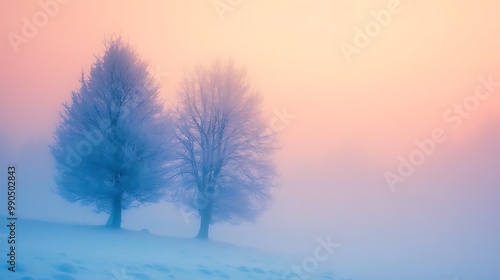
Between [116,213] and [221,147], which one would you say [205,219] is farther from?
[116,213]

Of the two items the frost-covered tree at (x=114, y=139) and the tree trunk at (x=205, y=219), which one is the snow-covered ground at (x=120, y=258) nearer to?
the tree trunk at (x=205, y=219)

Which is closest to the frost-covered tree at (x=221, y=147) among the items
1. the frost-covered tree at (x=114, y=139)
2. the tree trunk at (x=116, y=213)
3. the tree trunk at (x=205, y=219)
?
the tree trunk at (x=205, y=219)

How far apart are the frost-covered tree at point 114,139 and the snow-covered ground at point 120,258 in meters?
1.82

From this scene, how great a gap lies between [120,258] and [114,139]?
25.9 feet

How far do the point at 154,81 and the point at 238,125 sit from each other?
202 inches

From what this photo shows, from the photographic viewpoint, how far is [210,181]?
21.3 meters

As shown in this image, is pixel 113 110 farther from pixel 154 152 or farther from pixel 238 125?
pixel 238 125

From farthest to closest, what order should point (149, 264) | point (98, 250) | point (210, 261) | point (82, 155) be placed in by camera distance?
1. point (82, 155)
2. point (210, 261)
3. point (98, 250)
4. point (149, 264)

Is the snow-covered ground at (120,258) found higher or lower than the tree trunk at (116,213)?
lower

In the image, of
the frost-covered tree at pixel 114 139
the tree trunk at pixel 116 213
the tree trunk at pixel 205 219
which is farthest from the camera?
the tree trunk at pixel 205 219

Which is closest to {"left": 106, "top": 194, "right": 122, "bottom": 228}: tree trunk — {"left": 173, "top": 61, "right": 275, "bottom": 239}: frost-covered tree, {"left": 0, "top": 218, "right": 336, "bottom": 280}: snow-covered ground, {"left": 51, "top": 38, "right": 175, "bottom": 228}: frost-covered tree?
{"left": 51, "top": 38, "right": 175, "bottom": 228}: frost-covered tree

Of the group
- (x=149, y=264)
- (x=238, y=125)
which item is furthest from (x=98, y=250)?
(x=238, y=125)

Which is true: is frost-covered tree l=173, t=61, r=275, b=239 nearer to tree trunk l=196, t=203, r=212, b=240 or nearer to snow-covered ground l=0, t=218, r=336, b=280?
tree trunk l=196, t=203, r=212, b=240

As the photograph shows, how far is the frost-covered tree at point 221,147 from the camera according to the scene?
21.3 meters
